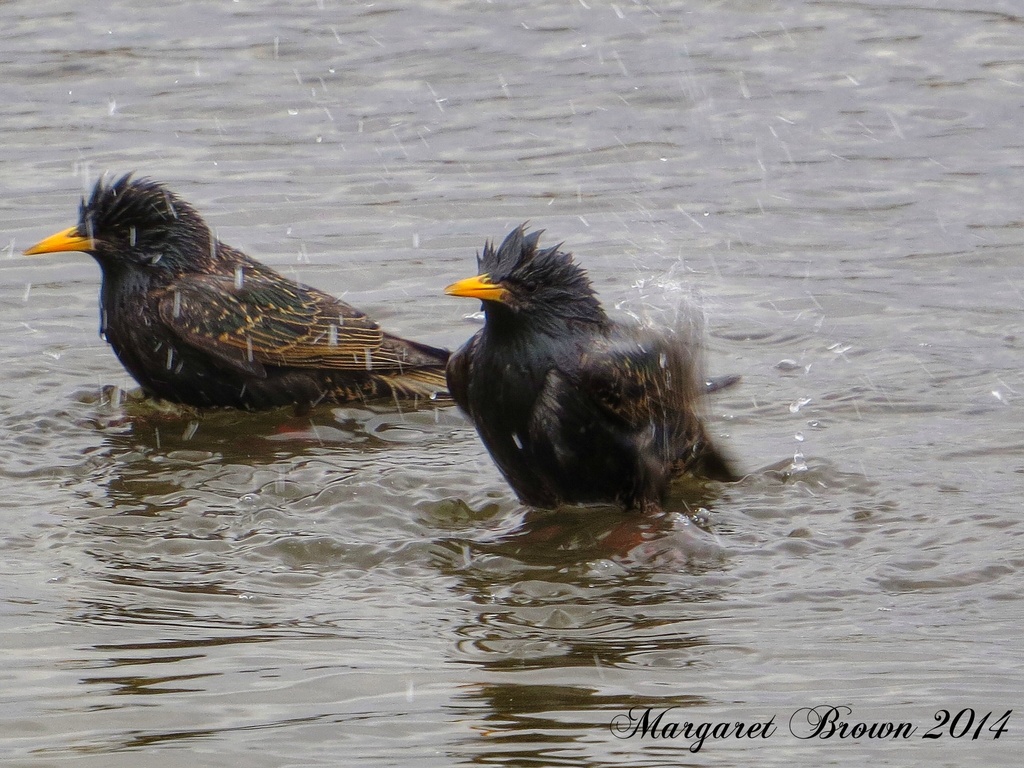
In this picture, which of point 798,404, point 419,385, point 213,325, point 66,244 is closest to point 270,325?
point 213,325

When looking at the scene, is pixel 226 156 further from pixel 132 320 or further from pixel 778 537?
pixel 778 537

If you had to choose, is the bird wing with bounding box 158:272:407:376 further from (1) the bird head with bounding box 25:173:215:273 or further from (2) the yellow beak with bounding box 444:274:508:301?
(2) the yellow beak with bounding box 444:274:508:301

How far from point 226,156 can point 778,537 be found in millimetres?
7034

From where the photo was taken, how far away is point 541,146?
40.3ft

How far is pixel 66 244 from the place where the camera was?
8000mm

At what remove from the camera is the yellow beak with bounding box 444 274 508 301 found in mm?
6090

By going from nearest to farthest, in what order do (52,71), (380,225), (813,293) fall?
(813,293), (380,225), (52,71)

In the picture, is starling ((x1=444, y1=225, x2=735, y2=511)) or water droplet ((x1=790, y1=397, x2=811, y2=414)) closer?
starling ((x1=444, y1=225, x2=735, y2=511))

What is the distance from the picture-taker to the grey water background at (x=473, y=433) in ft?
15.4

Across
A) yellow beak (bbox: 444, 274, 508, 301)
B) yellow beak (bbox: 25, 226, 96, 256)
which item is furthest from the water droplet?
yellow beak (bbox: 25, 226, 96, 256)

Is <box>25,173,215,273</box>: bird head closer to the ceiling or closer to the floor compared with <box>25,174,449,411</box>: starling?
closer to the ceiling

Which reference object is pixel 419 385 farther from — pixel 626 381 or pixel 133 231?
pixel 626 381

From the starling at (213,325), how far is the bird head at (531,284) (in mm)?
2030

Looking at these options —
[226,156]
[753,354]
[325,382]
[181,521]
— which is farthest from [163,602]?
[226,156]
